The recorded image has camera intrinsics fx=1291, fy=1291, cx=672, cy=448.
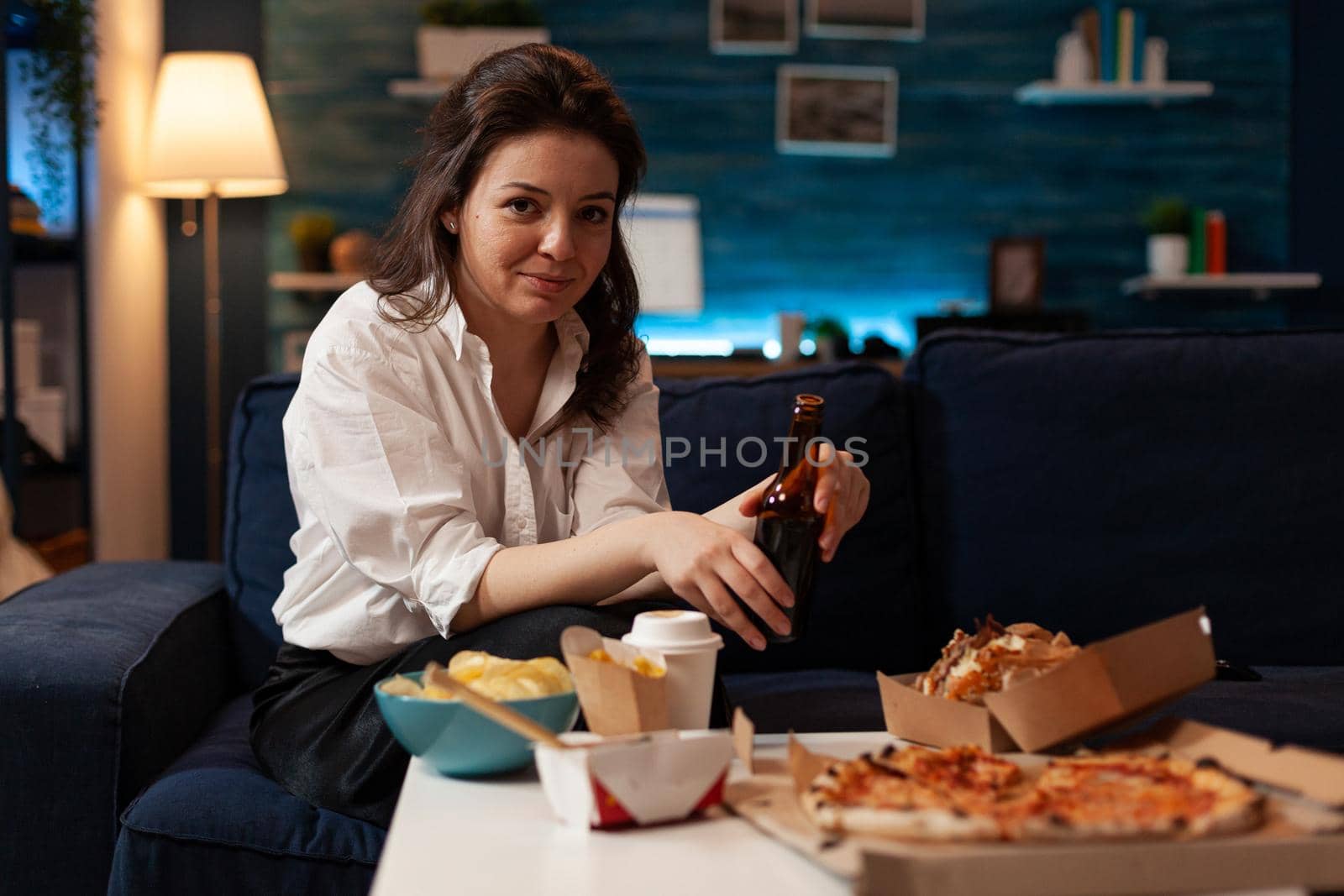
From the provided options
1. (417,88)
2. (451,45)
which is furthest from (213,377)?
(451,45)

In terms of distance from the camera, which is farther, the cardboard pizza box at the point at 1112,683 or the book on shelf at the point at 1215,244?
the book on shelf at the point at 1215,244

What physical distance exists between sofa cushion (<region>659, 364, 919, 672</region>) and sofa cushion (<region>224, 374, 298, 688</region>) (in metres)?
0.59

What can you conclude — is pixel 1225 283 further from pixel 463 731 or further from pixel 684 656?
pixel 463 731

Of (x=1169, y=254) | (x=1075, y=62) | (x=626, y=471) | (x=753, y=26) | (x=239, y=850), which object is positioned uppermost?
(x=753, y=26)

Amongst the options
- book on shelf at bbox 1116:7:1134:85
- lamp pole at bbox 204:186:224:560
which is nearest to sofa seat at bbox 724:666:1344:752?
lamp pole at bbox 204:186:224:560

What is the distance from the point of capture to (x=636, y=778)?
825 mm

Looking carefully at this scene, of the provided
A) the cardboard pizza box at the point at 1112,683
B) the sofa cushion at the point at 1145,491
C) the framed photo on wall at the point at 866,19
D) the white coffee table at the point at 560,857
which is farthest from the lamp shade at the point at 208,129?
the cardboard pizza box at the point at 1112,683

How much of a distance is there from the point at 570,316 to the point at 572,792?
975 millimetres

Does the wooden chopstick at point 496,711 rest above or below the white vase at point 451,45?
below

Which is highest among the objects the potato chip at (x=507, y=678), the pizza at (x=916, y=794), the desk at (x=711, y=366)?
the desk at (x=711, y=366)

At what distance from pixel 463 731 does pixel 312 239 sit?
12.5 ft

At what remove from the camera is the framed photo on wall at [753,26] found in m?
4.71

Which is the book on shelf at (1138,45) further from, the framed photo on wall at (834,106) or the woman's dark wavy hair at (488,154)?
the woman's dark wavy hair at (488,154)

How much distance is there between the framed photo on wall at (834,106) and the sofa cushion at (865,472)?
9.56ft
